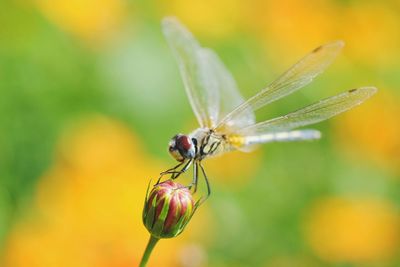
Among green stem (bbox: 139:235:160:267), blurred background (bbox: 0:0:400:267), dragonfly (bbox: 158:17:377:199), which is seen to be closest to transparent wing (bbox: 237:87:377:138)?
dragonfly (bbox: 158:17:377:199)

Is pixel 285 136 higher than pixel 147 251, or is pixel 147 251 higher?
pixel 285 136

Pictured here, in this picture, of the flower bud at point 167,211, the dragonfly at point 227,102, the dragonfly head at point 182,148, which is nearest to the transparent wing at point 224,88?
the dragonfly at point 227,102

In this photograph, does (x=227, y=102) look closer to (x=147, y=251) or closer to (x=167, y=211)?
(x=167, y=211)

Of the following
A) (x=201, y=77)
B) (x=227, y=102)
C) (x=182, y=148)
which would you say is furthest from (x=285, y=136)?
(x=182, y=148)

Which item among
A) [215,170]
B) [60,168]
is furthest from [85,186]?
[215,170]

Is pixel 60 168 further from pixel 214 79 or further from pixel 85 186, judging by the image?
pixel 214 79

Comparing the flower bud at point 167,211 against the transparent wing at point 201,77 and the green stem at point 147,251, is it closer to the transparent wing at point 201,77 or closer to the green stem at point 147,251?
the green stem at point 147,251

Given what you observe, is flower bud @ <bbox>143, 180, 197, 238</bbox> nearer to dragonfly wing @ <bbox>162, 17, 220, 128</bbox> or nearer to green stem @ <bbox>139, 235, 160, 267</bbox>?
green stem @ <bbox>139, 235, 160, 267</bbox>
